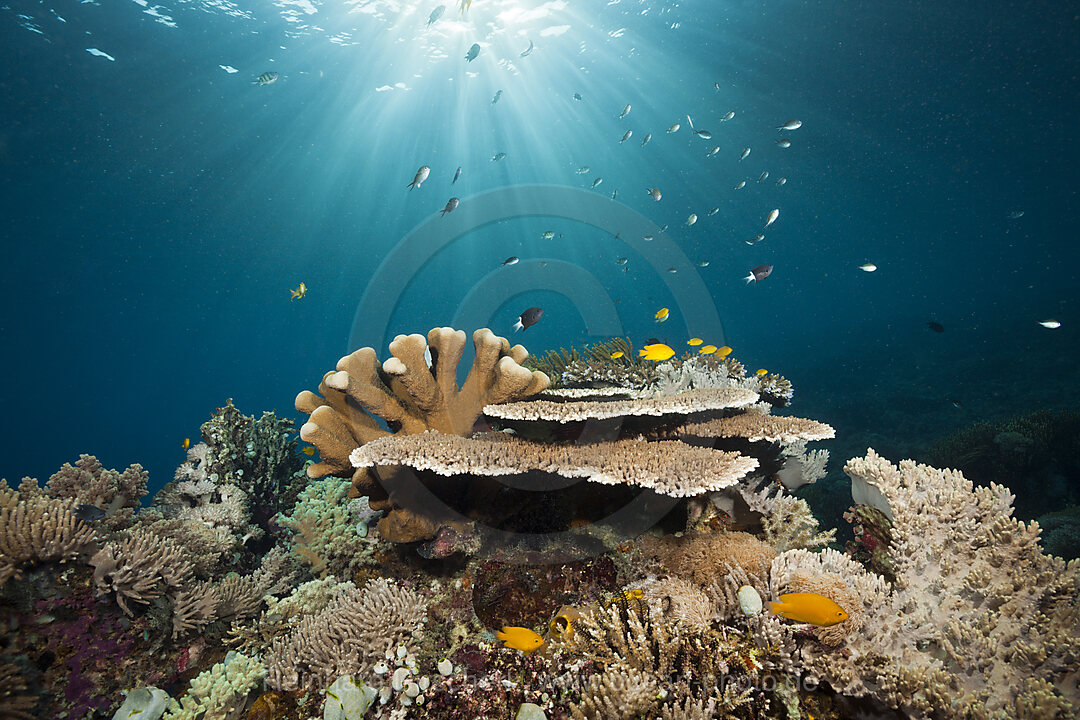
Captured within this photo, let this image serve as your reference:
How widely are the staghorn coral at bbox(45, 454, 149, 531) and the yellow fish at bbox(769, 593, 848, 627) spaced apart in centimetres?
565

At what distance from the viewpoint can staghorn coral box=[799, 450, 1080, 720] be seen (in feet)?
6.71

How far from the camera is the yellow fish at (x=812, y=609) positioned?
2012mm

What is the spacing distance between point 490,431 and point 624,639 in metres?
2.16

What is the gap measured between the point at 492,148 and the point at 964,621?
46264mm

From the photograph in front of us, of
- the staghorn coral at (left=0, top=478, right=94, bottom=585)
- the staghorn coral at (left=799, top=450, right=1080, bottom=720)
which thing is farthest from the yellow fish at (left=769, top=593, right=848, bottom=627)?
the staghorn coral at (left=0, top=478, right=94, bottom=585)

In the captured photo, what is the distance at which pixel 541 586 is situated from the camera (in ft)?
9.53

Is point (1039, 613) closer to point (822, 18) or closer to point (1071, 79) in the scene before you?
point (822, 18)

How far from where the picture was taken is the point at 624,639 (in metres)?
2.38

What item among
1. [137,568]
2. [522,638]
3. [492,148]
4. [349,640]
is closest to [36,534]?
[137,568]

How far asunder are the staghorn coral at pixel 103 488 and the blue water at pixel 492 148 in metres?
3.49

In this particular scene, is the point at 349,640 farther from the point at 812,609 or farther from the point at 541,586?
the point at 812,609

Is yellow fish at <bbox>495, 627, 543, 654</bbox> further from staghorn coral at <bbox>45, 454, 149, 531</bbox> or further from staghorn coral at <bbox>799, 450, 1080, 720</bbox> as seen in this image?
staghorn coral at <bbox>45, 454, 149, 531</bbox>

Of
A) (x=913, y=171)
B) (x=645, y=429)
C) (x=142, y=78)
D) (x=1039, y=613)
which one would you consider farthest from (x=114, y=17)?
(x=913, y=171)

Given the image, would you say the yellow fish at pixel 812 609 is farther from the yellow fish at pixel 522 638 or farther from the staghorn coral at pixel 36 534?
the staghorn coral at pixel 36 534
